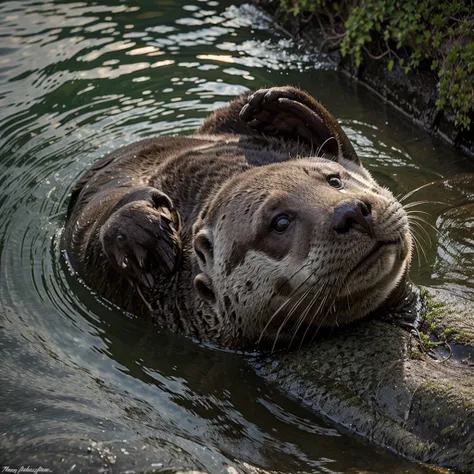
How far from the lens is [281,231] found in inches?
169

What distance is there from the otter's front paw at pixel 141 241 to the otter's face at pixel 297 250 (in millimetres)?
291

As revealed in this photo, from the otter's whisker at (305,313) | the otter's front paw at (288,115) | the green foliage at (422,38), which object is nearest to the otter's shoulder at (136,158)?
the otter's front paw at (288,115)

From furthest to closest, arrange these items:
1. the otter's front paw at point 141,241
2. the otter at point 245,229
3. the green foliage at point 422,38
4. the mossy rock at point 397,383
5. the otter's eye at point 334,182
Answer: the green foliage at point 422,38 → the otter's front paw at point 141,241 → the otter's eye at point 334,182 → the otter at point 245,229 → the mossy rock at point 397,383

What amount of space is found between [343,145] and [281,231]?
1.56 m

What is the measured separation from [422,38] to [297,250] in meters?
3.40

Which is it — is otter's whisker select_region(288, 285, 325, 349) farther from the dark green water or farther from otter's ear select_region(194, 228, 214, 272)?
otter's ear select_region(194, 228, 214, 272)

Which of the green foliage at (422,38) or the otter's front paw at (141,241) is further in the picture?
the green foliage at (422,38)

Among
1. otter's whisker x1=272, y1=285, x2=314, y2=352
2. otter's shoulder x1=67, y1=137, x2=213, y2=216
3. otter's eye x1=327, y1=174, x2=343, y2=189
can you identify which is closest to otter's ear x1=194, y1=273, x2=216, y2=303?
otter's whisker x1=272, y1=285, x2=314, y2=352

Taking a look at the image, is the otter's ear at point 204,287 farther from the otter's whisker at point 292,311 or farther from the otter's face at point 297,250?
A: the otter's whisker at point 292,311

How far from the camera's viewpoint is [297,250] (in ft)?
13.8

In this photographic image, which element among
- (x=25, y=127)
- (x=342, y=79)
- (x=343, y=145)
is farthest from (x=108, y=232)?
(x=342, y=79)

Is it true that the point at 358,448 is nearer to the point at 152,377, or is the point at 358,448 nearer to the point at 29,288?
the point at 152,377

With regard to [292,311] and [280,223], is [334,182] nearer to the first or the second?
[280,223]

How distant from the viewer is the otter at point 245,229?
417cm
